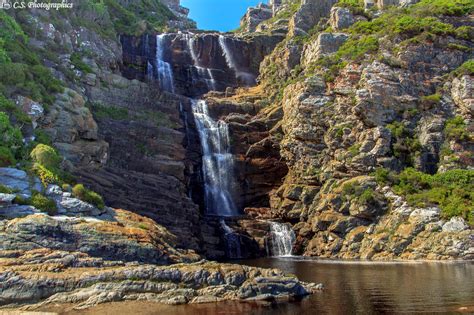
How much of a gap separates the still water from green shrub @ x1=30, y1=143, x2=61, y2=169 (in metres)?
20.7

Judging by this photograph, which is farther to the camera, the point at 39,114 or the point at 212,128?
the point at 212,128

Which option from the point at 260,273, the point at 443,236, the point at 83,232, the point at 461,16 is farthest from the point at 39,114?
the point at 461,16

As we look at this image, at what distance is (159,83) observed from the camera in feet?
267

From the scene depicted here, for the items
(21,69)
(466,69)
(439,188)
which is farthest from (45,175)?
(466,69)

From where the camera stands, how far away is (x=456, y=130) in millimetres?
57406

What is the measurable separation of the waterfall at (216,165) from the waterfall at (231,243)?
794cm

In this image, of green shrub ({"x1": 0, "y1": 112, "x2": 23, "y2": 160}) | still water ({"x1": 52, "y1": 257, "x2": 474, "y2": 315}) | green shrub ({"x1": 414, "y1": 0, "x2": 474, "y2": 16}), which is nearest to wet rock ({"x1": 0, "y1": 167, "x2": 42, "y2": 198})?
green shrub ({"x1": 0, "y1": 112, "x2": 23, "y2": 160})

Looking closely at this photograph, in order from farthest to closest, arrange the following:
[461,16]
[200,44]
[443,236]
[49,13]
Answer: [200,44]
[461,16]
[49,13]
[443,236]

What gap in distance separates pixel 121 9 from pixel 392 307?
8889cm

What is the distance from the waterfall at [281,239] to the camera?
189 ft

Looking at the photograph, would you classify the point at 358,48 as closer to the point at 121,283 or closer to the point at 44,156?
the point at 44,156

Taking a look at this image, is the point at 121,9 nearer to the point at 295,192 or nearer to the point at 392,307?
the point at 295,192

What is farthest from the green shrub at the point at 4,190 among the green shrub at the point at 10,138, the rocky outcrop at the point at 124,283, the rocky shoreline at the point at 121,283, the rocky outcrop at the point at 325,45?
the rocky outcrop at the point at 325,45

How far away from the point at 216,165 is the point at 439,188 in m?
30.8
